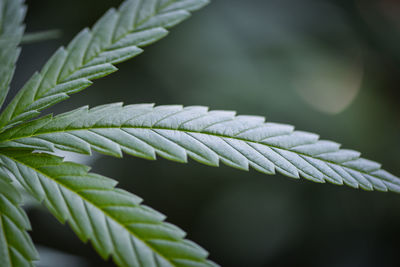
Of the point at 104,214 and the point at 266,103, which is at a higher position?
the point at 266,103

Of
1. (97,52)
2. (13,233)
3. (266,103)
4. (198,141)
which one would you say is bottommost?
(13,233)

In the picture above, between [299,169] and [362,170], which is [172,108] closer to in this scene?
[299,169]

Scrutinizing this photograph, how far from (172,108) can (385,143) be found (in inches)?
150

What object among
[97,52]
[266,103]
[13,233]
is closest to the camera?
[13,233]

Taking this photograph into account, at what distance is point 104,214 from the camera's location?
668 millimetres

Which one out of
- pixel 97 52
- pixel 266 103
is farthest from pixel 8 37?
pixel 266 103

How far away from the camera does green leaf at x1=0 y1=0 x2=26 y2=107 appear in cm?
84

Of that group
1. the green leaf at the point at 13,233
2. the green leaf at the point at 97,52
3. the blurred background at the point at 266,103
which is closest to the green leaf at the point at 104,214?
the green leaf at the point at 13,233

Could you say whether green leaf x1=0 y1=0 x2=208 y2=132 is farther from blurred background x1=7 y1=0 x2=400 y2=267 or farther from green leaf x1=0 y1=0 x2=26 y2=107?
blurred background x1=7 y1=0 x2=400 y2=267

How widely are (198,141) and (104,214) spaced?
0.27 meters

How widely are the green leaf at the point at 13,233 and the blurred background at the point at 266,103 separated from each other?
9.81ft

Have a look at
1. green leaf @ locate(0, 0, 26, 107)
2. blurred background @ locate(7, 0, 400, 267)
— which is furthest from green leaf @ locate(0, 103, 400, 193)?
blurred background @ locate(7, 0, 400, 267)

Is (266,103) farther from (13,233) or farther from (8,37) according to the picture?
(13,233)

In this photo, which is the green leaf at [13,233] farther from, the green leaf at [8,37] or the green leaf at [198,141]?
the green leaf at [8,37]
